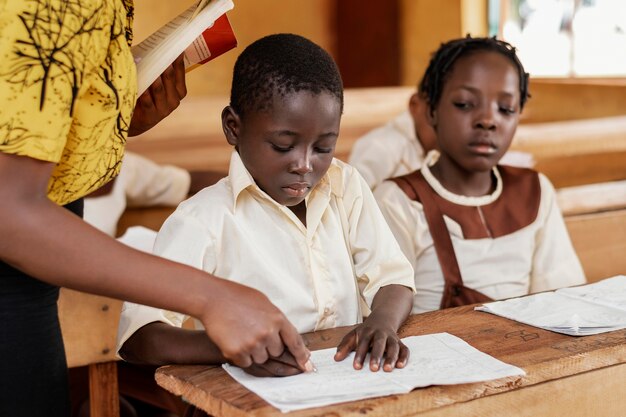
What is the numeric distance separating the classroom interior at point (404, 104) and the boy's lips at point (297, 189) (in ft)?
2.46

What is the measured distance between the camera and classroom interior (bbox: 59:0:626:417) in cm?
311

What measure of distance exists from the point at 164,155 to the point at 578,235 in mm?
2044

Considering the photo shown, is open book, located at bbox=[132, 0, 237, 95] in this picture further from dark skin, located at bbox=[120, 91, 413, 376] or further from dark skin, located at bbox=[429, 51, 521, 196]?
dark skin, located at bbox=[429, 51, 521, 196]

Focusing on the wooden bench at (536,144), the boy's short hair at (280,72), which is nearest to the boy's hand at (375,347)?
the boy's short hair at (280,72)

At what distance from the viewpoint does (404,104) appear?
5.36 meters

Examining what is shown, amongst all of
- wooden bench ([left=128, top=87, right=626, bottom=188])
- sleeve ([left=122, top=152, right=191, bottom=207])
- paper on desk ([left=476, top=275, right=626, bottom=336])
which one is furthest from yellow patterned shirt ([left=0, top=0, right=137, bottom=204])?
wooden bench ([left=128, top=87, right=626, bottom=188])

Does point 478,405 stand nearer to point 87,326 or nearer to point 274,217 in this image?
point 274,217

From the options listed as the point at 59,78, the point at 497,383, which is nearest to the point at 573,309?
the point at 497,383

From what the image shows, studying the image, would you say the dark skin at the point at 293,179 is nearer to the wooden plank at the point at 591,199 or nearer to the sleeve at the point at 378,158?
the wooden plank at the point at 591,199

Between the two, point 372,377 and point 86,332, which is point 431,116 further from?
point 372,377

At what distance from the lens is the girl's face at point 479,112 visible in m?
2.35

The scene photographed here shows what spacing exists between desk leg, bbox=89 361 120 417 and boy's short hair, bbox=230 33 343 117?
2.68 ft

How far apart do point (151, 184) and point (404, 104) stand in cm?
227

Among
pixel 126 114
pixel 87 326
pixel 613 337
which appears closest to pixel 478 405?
pixel 613 337
